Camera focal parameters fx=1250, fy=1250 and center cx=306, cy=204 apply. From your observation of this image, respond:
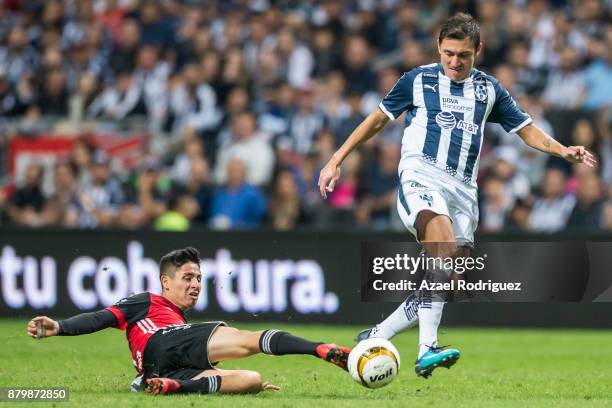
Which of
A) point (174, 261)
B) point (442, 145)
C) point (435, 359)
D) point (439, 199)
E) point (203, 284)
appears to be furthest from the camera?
point (203, 284)

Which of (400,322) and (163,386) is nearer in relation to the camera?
(163,386)

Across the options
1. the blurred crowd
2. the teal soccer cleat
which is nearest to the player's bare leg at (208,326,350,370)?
the teal soccer cleat

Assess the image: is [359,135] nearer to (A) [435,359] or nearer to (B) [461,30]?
(B) [461,30]

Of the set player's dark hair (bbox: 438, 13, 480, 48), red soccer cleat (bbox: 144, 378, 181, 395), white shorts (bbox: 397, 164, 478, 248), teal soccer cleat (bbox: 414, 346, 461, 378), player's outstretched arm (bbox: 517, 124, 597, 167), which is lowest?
red soccer cleat (bbox: 144, 378, 181, 395)

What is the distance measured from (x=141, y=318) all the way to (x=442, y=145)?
229 cm

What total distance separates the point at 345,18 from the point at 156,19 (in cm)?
299

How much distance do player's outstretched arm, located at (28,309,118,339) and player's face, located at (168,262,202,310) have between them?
462 millimetres

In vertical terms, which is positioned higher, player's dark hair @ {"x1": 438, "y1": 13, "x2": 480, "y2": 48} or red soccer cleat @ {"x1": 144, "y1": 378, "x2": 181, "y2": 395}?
player's dark hair @ {"x1": 438, "y1": 13, "x2": 480, "y2": 48}

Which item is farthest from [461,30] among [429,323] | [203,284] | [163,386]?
[203,284]

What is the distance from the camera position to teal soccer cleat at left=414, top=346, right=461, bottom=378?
7.89m

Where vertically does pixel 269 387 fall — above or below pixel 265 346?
below

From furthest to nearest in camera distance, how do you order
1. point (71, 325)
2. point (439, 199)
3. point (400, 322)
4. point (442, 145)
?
point (400, 322), point (442, 145), point (439, 199), point (71, 325)

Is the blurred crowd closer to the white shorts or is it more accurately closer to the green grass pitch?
the green grass pitch

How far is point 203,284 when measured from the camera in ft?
44.4
